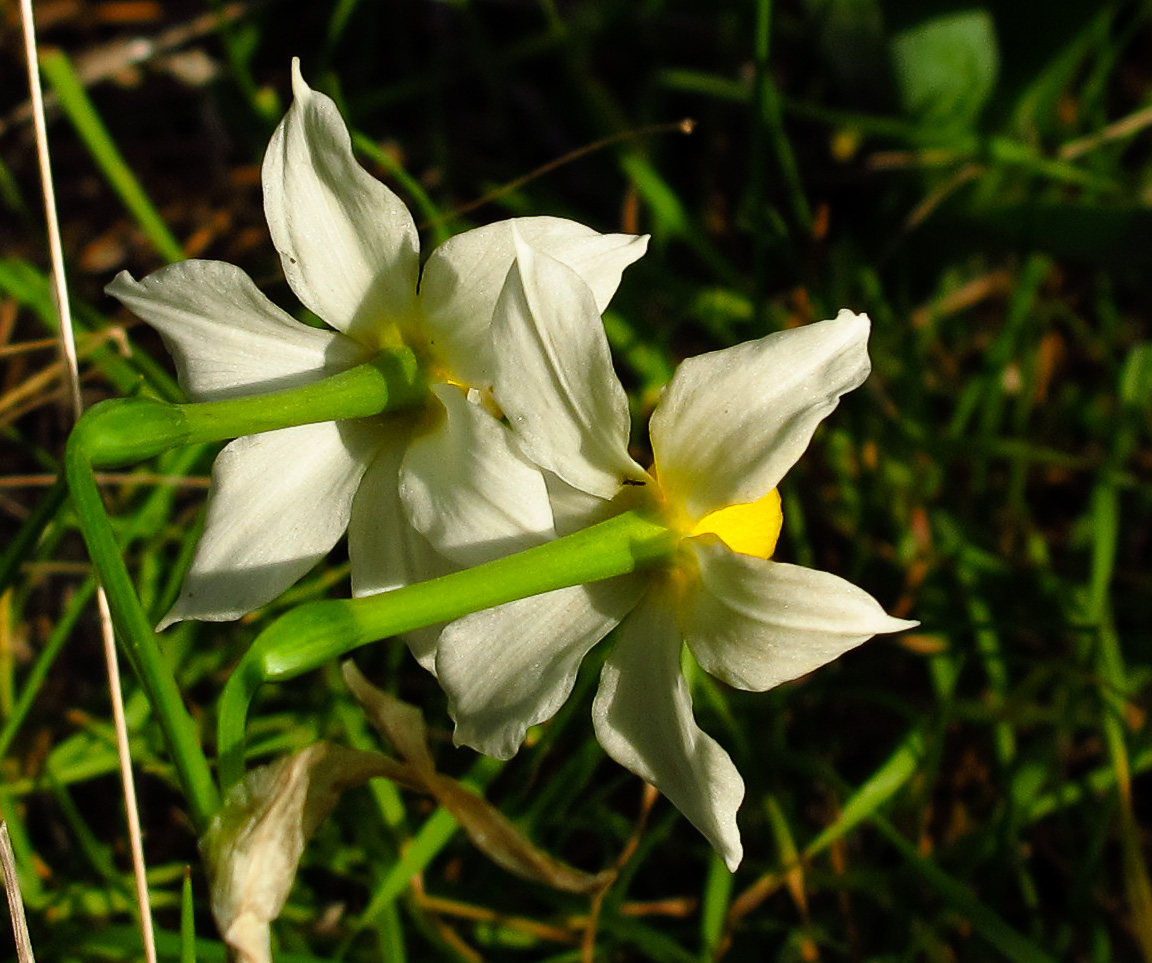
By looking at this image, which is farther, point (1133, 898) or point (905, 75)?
point (905, 75)

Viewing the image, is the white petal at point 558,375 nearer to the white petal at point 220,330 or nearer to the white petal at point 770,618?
the white petal at point 770,618

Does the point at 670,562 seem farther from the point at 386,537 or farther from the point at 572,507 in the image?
the point at 386,537

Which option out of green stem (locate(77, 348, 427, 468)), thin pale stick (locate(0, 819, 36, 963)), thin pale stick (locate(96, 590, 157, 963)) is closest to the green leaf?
green stem (locate(77, 348, 427, 468))

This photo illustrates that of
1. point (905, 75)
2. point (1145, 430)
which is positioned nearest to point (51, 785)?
point (905, 75)

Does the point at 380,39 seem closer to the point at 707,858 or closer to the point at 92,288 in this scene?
the point at 92,288

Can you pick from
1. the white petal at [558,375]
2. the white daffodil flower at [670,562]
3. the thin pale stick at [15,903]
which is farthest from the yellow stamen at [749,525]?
the thin pale stick at [15,903]
